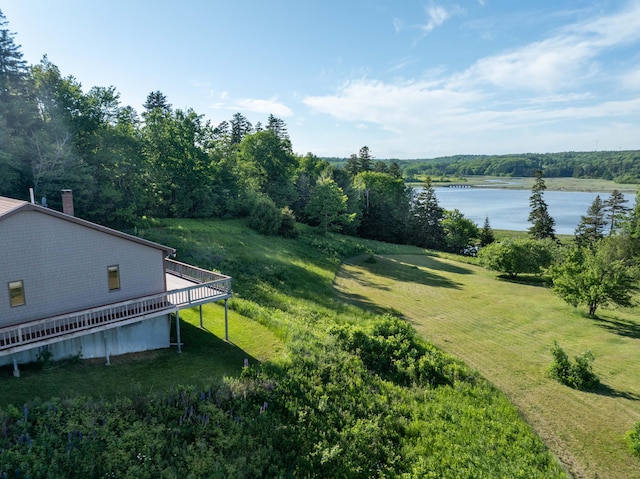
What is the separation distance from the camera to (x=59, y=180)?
3194 cm

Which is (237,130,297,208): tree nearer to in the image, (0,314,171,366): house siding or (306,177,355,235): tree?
(306,177,355,235): tree

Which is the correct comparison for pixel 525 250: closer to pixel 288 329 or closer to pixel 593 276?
pixel 593 276

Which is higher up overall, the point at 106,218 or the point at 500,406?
the point at 106,218

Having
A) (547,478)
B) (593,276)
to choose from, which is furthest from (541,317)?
(547,478)

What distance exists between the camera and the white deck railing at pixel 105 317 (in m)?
13.4

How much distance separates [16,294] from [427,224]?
229 feet

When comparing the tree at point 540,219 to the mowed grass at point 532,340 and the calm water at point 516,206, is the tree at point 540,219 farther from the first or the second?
the mowed grass at point 532,340

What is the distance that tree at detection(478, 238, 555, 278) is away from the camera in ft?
155

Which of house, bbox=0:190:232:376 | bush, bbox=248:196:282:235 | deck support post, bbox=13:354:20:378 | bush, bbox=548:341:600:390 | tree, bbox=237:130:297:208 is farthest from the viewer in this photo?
tree, bbox=237:130:297:208

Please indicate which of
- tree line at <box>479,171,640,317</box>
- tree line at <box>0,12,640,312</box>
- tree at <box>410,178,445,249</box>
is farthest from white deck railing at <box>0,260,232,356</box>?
tree at <box>410,178,445,249</box>

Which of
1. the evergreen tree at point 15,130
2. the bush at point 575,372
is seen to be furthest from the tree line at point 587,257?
the evergreen tree at point 15,130

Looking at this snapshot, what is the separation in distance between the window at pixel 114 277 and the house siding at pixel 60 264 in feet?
0.41

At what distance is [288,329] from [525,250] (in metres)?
37.5

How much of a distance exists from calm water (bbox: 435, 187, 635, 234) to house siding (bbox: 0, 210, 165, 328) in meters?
91.0
